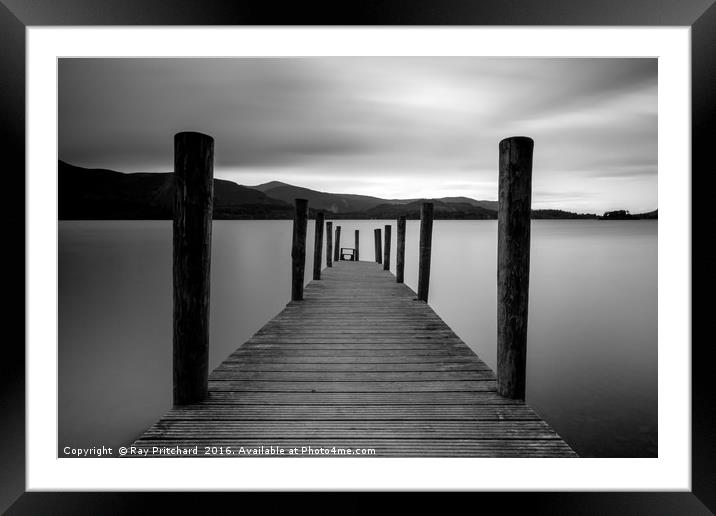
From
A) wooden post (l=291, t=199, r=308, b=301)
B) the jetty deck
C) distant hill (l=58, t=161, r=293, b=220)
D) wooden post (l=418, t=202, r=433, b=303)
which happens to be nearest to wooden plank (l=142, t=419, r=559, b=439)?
the jetty deck

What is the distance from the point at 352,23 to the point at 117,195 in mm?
46656

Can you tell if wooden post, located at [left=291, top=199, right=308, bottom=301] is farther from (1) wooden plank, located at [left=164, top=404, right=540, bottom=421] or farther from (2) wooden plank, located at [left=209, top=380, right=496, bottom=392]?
(1) wooden plank, located at [left=164, top=404, right=540, bottom=421]

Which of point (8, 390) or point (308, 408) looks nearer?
point (8, 390)

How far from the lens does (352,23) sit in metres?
1.78

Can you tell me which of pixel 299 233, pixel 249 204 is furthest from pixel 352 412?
pixel 249 204

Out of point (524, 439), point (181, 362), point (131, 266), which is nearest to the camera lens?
point (524, 439)

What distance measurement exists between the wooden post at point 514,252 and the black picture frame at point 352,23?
0.82 m

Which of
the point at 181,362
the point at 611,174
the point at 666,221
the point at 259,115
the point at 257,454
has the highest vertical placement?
the point at 259,115

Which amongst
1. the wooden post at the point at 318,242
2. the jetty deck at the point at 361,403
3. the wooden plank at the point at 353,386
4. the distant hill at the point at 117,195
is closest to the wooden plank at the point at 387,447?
the jetty deck at the point at 361,403

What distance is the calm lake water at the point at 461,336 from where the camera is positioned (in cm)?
511

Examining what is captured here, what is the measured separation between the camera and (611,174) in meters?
11.5

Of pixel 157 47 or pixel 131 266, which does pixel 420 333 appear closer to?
pixel 157 47

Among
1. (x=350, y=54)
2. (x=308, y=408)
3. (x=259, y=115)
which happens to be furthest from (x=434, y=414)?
(x=259, y=115)

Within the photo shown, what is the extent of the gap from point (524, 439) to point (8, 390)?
2.46m
